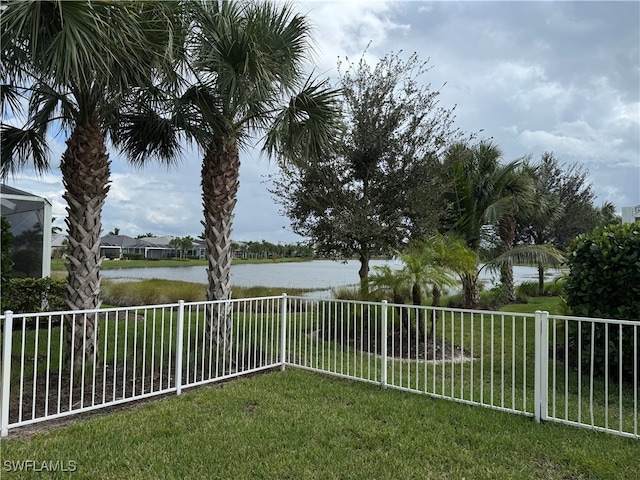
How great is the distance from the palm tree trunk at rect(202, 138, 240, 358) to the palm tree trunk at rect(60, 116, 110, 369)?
54.6 inches

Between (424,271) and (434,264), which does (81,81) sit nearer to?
(424,271)

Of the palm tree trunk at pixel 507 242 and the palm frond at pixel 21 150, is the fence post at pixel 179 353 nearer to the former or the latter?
the palm frond at pixel 21 150

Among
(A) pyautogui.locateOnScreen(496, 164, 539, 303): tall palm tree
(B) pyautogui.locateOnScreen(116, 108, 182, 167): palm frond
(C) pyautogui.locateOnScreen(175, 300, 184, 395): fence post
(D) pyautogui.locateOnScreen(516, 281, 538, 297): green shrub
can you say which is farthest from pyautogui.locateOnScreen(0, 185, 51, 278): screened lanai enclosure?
(D) pyautogui.locateOnScreen(516, 281, 538, 297): green shrub

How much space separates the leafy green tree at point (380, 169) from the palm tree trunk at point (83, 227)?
4.13 m

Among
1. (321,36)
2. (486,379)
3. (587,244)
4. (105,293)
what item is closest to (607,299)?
(587,244)

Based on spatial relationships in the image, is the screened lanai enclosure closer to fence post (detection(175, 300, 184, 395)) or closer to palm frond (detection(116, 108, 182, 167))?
palm frond (detection(116, 108, 182, 167))

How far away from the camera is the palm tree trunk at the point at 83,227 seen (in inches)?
178

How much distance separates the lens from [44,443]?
3.10 meters

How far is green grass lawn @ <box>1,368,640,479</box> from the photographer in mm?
2738

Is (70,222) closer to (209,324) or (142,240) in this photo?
(209,324)

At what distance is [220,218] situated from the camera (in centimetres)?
561

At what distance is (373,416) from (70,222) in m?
3.92

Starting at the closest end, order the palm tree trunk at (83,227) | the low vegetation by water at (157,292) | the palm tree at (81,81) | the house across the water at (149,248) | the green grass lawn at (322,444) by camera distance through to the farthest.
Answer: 1. the green grass lawn at (322,444)
2. the palm tree at (81,81)
3. the palm tree trunk at (83,227)
4. the low vegetation by water at (157,292)
5. the house across the water at (149,248)

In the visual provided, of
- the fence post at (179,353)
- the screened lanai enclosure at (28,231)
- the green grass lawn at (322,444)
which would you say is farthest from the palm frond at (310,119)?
the screened lanai enclosure at (28,231)
